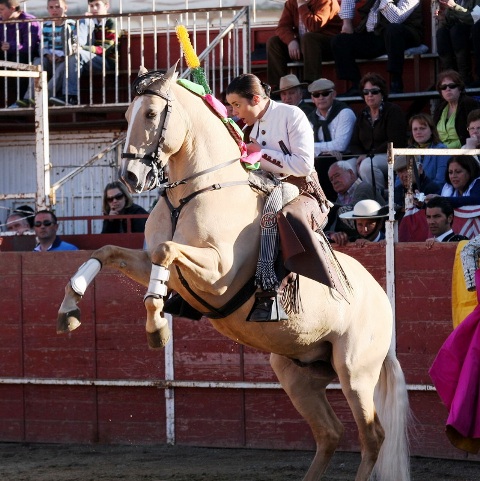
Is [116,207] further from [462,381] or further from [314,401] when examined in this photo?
[462,381]

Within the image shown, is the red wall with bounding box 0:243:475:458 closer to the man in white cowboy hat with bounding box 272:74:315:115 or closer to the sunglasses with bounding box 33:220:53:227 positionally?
the sunglasses with bounding box 33:220:53:227

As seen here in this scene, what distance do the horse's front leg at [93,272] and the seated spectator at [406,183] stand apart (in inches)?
132

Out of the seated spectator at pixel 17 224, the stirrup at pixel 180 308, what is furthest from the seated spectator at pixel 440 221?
the seated spectator at pixel 17 224

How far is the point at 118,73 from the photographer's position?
12219mm

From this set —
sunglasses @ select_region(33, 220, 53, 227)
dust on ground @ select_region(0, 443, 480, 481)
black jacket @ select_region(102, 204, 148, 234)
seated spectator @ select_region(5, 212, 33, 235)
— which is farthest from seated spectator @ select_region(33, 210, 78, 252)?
dust on ground @ select_region(0, 443, 480, 481)

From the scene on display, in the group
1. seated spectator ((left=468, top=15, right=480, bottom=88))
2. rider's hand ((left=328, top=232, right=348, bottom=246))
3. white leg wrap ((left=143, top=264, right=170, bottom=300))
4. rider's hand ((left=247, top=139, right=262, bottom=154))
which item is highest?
seated spectator ((left=468, top=15, right=480, bottom=88))

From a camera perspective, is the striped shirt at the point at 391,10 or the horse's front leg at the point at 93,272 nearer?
the horse's front leg at the point at 93,272

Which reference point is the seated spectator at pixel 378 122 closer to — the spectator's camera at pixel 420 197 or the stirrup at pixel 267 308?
the spectator's camera at pixel 420 197

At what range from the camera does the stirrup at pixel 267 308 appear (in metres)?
6.06

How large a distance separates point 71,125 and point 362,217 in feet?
18.3

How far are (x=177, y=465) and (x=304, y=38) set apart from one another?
470 cm

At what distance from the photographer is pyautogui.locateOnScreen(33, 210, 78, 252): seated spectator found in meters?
9.26

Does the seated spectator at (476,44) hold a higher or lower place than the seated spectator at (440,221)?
higher

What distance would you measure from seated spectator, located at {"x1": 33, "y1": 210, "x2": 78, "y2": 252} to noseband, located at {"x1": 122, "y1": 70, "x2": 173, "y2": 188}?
349 cm
